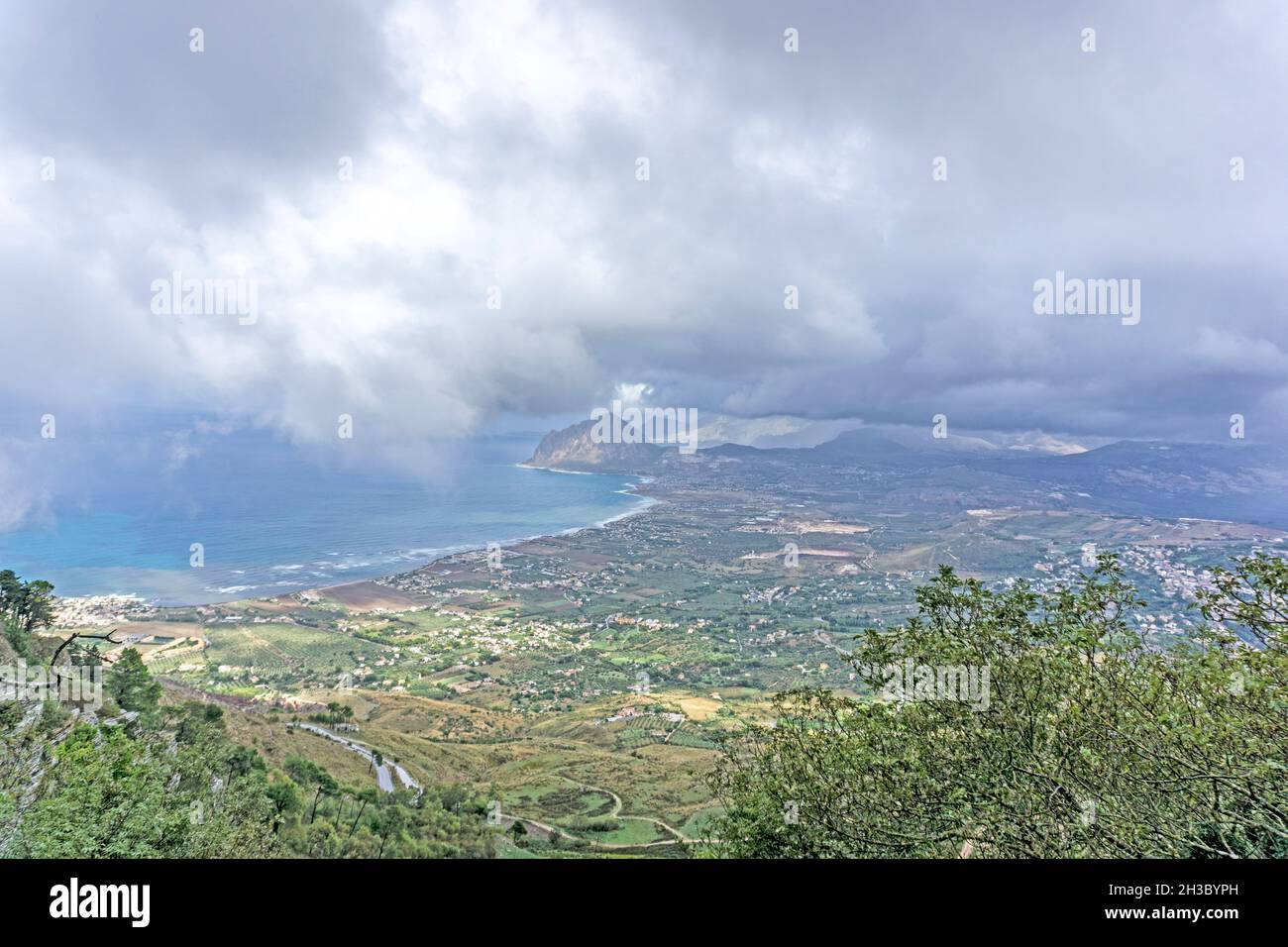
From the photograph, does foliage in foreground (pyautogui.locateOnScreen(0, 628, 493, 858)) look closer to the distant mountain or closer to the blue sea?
the blue sea

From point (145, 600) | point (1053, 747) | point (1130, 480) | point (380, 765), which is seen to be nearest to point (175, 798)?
point (380, 765)

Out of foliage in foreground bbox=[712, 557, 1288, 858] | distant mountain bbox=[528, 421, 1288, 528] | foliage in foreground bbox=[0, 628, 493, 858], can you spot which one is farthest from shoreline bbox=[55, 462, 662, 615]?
distant mountain bbox=[528, 421, 1288, 528]

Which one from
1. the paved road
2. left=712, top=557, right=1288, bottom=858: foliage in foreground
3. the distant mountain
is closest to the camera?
left=712, top=557, right=1288, bottom=858: foliage in foreground

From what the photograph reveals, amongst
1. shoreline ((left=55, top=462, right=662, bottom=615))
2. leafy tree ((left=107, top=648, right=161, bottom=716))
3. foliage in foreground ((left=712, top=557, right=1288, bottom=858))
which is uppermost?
foliage in foreground ((left=712, top=557, right=1288, bottom=858))

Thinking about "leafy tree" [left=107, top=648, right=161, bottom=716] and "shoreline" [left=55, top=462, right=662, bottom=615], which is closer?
"leafy tree" [left=107, top=648, right=161, bottom=716]

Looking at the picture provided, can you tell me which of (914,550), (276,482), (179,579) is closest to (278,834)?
(179,579)

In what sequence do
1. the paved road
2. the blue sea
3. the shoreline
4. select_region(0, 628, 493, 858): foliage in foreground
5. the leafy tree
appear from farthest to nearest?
the blue sea, the shoreline, the paved road, the leafy tree, select_region(0, 628, 493, 858): foliage in foreground

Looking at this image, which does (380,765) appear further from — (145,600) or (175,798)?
(145,600)
